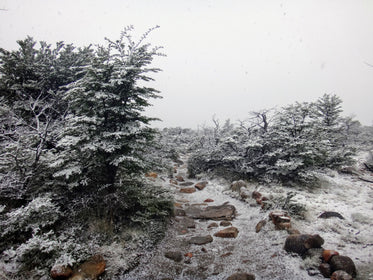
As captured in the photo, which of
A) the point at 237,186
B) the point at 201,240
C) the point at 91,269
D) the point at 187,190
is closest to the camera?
the point at 91,269

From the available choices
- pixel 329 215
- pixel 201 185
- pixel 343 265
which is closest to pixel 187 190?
pixel 201 185

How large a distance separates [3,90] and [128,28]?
23.6ft

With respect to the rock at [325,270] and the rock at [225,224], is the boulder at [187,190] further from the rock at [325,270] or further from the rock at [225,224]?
the rock at [325,270]

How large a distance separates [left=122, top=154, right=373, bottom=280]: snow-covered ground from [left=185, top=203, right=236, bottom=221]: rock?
0.34 metres

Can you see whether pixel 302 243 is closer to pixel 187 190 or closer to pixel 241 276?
pixel 241 276

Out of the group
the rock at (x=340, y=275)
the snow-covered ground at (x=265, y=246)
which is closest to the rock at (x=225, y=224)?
the snow-covered ground at (x=265, y=246)

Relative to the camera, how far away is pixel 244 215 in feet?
24.6

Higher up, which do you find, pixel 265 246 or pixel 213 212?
pixel 265 246

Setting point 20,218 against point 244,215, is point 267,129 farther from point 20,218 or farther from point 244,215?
point 20,218

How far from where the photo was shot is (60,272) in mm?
3736

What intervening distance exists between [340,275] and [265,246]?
74.3 inches

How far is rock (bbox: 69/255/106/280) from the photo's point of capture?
3.83 meters

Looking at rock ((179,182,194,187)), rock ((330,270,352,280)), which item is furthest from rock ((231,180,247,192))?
rock ((330,270,352,280))

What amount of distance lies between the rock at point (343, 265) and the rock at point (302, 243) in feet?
2.01
